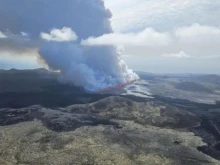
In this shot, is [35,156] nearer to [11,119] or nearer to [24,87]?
[11,119]

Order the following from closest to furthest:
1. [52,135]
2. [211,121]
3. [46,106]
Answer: [52,135] < [211,121] < [46,106]

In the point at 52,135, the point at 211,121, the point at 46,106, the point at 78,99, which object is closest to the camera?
the point at 52,135

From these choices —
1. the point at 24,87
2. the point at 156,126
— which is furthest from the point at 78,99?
the point at 156,126

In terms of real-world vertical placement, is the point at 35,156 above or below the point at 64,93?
below

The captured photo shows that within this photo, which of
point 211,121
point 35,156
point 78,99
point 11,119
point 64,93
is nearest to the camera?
point 35,156

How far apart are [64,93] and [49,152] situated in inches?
3770

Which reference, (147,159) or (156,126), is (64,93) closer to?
(156,126)

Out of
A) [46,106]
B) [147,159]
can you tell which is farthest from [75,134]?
[46,106]

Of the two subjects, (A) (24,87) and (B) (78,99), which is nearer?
(B) (78,99)

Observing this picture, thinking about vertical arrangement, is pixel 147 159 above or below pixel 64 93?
below

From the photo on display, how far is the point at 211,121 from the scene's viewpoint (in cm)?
12100

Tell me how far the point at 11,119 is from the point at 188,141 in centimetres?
5751

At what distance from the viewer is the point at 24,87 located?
7018 inches

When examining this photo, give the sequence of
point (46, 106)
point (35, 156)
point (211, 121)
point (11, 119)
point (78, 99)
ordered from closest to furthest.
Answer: point (35, 156), point (11, 119), point (211, 121), point (46, 106), point (78, 99)
